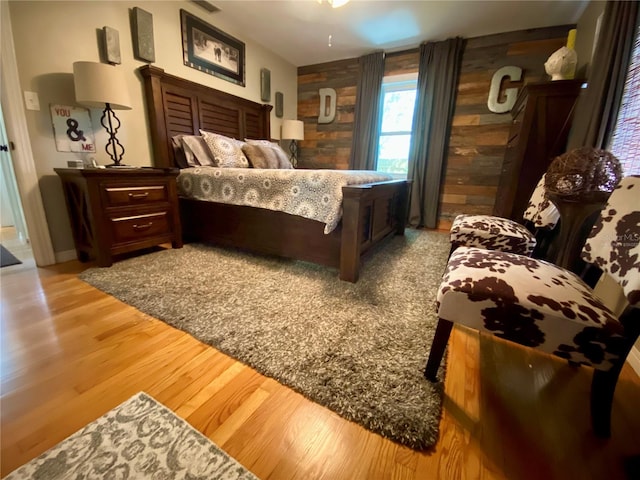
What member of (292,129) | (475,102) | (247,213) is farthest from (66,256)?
(475,102)

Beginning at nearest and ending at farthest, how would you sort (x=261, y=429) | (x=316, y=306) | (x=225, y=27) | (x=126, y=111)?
(x=261, y=429)
(x=316, y=306)
(x=126, y=111)
(x=225, y=27)

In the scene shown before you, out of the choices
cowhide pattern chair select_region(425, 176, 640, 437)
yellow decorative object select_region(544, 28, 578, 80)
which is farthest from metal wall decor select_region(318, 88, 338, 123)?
cowhide pattern chair select_region(425, 176, 640, 437)

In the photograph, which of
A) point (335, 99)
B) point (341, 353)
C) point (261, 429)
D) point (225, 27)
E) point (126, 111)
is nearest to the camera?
point (261, 429)

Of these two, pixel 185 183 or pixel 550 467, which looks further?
pixel 185 183

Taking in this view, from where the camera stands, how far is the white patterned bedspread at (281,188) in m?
1.69

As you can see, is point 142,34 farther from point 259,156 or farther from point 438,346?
point 438,346

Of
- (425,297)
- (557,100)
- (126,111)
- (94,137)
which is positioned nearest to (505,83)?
(557,100)

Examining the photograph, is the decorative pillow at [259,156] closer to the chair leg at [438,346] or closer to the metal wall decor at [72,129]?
the metal wall decor at [72,129]

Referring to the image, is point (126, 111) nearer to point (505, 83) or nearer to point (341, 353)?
point (341, 353)

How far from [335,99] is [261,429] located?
4.37 metres

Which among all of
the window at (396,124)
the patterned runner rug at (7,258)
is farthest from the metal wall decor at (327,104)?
the patterned runner rug at (7,258)

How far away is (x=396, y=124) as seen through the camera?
3930 millimetres

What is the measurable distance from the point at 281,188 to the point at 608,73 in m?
2.31

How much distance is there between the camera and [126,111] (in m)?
2.36
